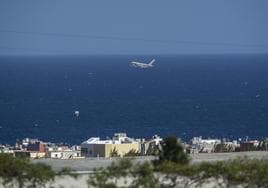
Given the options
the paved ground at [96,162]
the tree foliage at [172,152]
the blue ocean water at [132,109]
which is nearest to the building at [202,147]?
the paved ground at [96,162]

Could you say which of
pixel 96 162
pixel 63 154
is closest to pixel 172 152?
pixel 96 162

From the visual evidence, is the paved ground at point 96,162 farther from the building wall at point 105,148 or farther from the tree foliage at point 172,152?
the building wall at point 105,148

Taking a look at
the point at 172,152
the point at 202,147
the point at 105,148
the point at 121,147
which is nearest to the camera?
the point at 172,152

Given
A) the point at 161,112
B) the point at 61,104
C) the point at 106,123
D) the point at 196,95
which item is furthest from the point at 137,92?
the point at 106,123

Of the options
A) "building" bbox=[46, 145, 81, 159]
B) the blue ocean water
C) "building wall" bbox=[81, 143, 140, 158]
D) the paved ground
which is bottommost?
the blue ocean water

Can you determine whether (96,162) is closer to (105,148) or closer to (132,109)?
(105,148)

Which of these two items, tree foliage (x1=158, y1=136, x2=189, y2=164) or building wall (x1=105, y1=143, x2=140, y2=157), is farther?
building wall (x1=105, y1=143, x2=140, y2=157)

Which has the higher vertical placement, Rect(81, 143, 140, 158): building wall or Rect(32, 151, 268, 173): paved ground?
Rect(32, 151, 268, 173): paved ground

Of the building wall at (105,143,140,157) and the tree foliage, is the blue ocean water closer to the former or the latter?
the building wall at (105,143,140,157)

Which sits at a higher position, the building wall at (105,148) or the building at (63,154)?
the building wall at (105,148)

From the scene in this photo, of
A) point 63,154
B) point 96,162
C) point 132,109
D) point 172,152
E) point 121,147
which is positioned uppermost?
point 172,152

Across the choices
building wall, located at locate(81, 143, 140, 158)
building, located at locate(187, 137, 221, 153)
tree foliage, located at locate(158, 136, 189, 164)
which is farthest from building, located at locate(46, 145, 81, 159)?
tree foliage, located at locate(158, 136, 189, 164)
